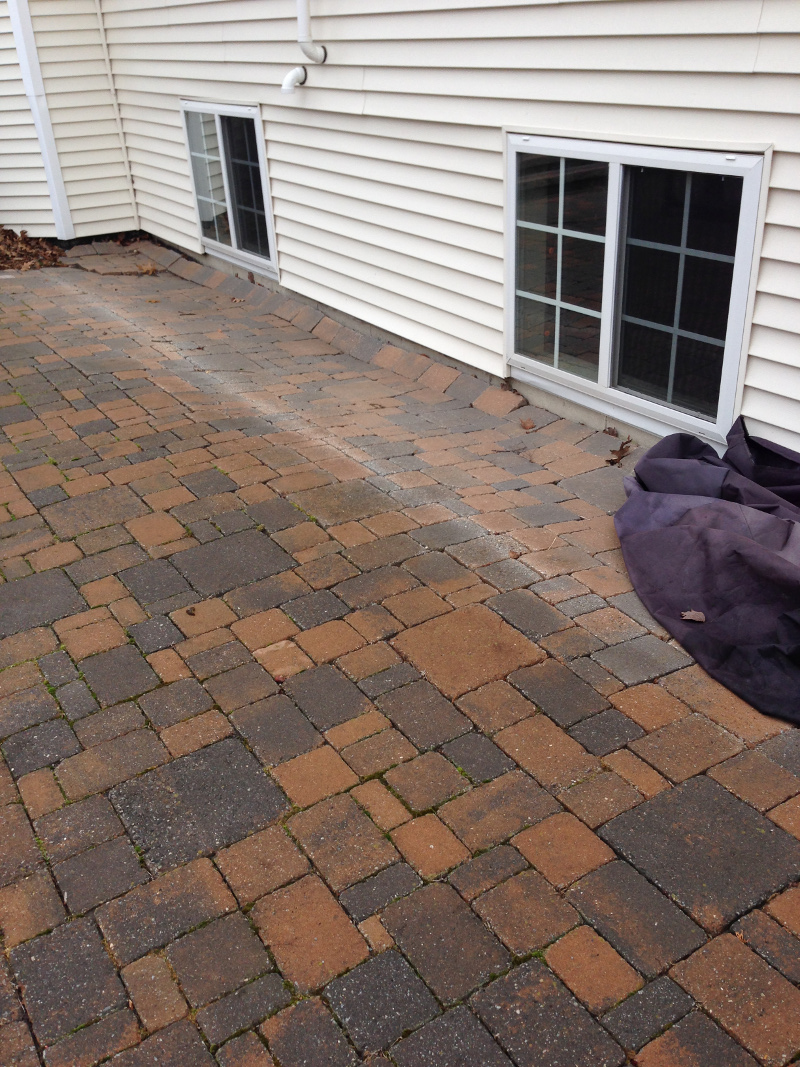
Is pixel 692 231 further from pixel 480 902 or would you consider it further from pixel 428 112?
pixel 480 902

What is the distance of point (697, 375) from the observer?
173 inches

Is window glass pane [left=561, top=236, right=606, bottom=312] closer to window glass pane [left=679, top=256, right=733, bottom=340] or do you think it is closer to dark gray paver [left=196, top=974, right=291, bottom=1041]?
window glass pane [left=679, top=256, right=733, bottom=340]

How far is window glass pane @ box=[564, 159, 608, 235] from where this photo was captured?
453 centimetres

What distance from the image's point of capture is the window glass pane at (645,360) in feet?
14.9

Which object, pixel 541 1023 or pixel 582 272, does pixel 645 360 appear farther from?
pixel 541 1023

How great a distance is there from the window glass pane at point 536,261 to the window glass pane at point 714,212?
948mm

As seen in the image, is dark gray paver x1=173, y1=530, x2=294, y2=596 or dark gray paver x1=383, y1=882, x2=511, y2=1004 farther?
dark gray paver x1=173, y1=530, x2=294, y2=596

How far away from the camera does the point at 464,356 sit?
5.90 meters

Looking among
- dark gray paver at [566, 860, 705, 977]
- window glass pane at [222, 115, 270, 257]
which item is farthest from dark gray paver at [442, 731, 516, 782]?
window glass pane at [222, 115, 270, 257]

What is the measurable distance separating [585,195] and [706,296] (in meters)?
0.88

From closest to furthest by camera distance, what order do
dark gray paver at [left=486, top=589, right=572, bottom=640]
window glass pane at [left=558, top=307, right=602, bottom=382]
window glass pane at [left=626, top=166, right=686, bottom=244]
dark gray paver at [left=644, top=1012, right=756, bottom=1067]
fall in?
dark gray paver at [left=644, top=1012, right=756, bottom=1067]
dark gray paver at [left=486, top=589, right=572, bottom=640]
window glass pane at [left=626, top=166, right=686, bottom=244]
window glass pane at [left=558, top=307, right=602, bottom=382]

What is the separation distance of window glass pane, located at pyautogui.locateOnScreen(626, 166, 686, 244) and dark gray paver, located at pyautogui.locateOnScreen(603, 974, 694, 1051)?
323cm

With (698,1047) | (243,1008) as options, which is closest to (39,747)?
(243,1008)

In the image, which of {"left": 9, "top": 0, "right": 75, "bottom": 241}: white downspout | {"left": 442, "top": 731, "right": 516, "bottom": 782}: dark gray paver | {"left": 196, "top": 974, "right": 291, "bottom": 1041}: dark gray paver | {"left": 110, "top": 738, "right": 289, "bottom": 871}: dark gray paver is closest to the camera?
{"left": 196, "top": 974, "right": 291, "bottom": 1041}: dark gray paver
